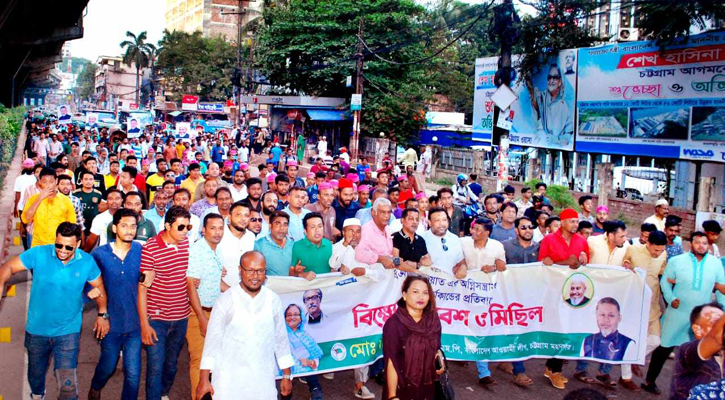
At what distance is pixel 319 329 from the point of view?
6852 millimetres

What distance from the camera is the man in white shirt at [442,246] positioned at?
7.40 metres

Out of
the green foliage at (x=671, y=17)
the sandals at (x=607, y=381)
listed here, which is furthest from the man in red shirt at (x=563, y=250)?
the green foliage at (x=671, y=17)

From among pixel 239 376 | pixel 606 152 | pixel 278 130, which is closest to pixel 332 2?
pixel 278 130

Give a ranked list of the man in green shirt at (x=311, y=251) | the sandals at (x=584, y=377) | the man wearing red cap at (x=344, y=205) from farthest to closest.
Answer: the man wearing red cap at (x=344, y=205)
the sandals at (x=584, y=377)
the man in green shirt at (x=311, y=251)

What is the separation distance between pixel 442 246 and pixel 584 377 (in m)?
2.01

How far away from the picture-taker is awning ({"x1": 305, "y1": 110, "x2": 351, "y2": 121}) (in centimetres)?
4050

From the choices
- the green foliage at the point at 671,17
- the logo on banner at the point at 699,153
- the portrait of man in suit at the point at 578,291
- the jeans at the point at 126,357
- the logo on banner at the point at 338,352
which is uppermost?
the green foliage at the point at 671,17

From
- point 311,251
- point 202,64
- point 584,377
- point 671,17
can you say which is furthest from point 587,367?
point 202,64

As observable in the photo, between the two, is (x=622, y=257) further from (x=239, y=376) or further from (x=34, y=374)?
(x=34, y=374)

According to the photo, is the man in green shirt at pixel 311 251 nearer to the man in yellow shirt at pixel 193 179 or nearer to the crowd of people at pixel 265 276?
the crowd of people at pixel 265 276

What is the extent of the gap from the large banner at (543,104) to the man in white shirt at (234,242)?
1860 cm

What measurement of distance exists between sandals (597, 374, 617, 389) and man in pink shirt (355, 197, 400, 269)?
243 cm

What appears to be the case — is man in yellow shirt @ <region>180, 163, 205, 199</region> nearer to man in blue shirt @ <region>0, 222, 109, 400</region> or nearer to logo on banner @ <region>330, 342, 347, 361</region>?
logo on banner @ <region>330, 342, 347, 361</region>

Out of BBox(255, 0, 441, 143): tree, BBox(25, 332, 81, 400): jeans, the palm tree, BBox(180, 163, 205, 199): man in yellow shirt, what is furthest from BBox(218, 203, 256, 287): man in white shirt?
the palm tree
